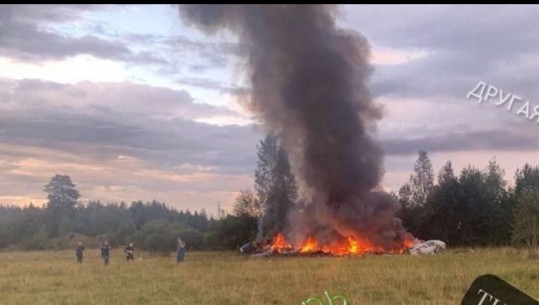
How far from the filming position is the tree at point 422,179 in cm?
477

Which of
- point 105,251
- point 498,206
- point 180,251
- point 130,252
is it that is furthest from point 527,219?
point 105,251

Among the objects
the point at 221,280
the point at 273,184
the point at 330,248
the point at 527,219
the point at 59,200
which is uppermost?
the point at 273,184

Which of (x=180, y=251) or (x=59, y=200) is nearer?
(x=59, y=200)

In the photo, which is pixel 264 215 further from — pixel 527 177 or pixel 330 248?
pixel 527 177

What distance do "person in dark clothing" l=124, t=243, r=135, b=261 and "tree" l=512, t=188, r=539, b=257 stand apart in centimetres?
339

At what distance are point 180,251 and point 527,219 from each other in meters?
3.20

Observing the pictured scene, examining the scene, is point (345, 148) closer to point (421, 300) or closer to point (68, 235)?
point (421, 300)

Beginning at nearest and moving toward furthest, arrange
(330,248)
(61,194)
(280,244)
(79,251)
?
(61,194)
(79,251)
(280,244)
(330,248)

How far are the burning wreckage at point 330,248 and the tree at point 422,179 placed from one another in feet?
2.06

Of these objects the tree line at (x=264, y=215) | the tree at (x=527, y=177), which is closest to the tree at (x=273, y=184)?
the tree line at (x=264, y=215)

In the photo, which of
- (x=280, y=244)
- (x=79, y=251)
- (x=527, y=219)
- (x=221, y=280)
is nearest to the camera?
(x=79, y=251)

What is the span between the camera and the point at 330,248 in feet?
22.1

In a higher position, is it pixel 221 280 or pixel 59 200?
pixel 59 200

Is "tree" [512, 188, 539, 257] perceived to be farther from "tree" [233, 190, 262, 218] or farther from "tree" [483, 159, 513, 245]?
"tree" [233, 190, 262, 218]
